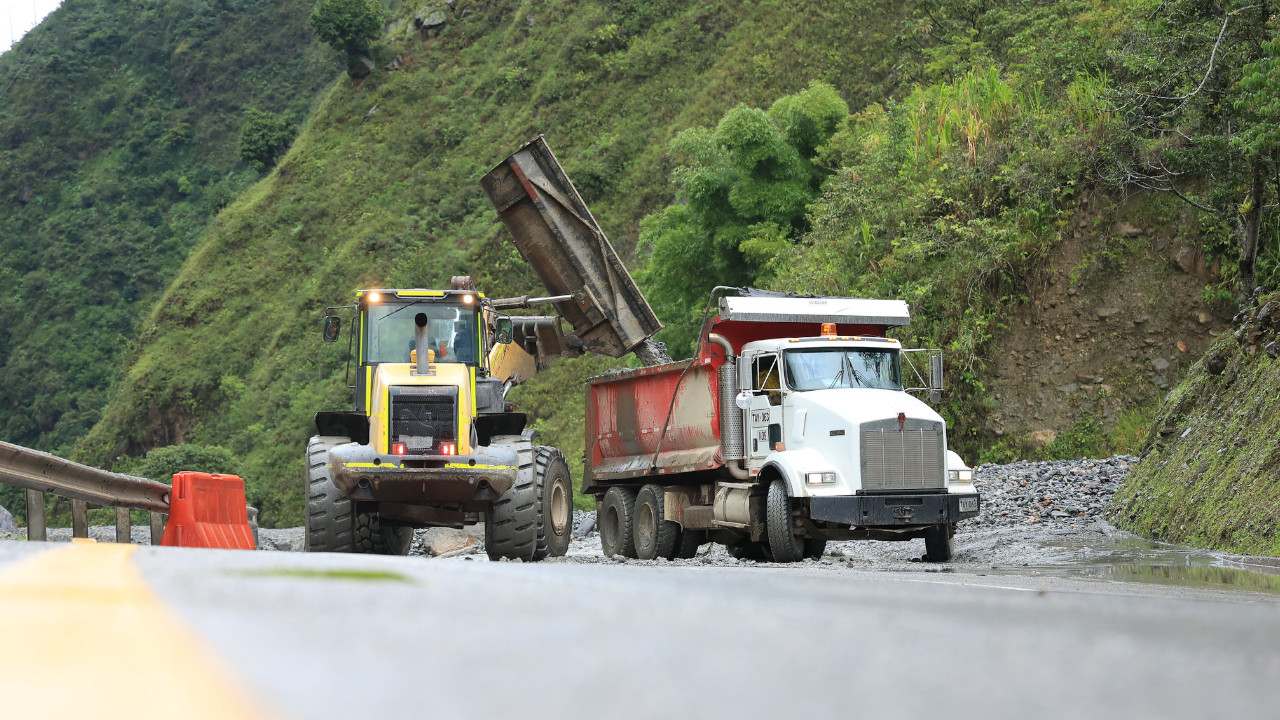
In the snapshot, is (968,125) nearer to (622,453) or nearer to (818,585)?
(622,453)

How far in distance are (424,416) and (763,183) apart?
22494mm

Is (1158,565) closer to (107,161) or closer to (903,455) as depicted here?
(903,455)

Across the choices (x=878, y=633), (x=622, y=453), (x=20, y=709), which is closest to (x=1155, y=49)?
(x=622, y=453)

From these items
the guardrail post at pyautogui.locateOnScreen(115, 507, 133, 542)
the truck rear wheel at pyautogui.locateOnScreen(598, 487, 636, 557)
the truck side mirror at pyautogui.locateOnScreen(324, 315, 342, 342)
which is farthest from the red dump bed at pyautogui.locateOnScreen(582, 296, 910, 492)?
the guardrail post at pyautogui.locateOnScreen(115, 507, 133, 542)

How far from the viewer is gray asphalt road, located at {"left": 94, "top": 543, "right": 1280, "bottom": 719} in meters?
2.68

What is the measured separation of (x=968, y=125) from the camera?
25.5 metres

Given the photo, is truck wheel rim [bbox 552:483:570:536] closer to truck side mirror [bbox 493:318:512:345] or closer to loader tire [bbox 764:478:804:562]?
truck side mirror [bbox 493:318:512:345]

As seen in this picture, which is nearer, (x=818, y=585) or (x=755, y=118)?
(x=818, y=585)

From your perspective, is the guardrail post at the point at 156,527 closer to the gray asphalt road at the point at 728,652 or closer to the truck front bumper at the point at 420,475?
the truck front bumper at the point at 420,475

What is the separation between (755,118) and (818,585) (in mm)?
29675

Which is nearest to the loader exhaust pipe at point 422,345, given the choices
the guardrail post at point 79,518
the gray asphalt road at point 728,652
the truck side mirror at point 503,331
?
the truck side mirror at point 503,331

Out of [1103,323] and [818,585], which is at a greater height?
[1103,323]

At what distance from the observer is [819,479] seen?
14516 millimetres

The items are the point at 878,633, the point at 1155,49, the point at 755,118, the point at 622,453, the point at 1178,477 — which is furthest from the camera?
the point at 755,118
